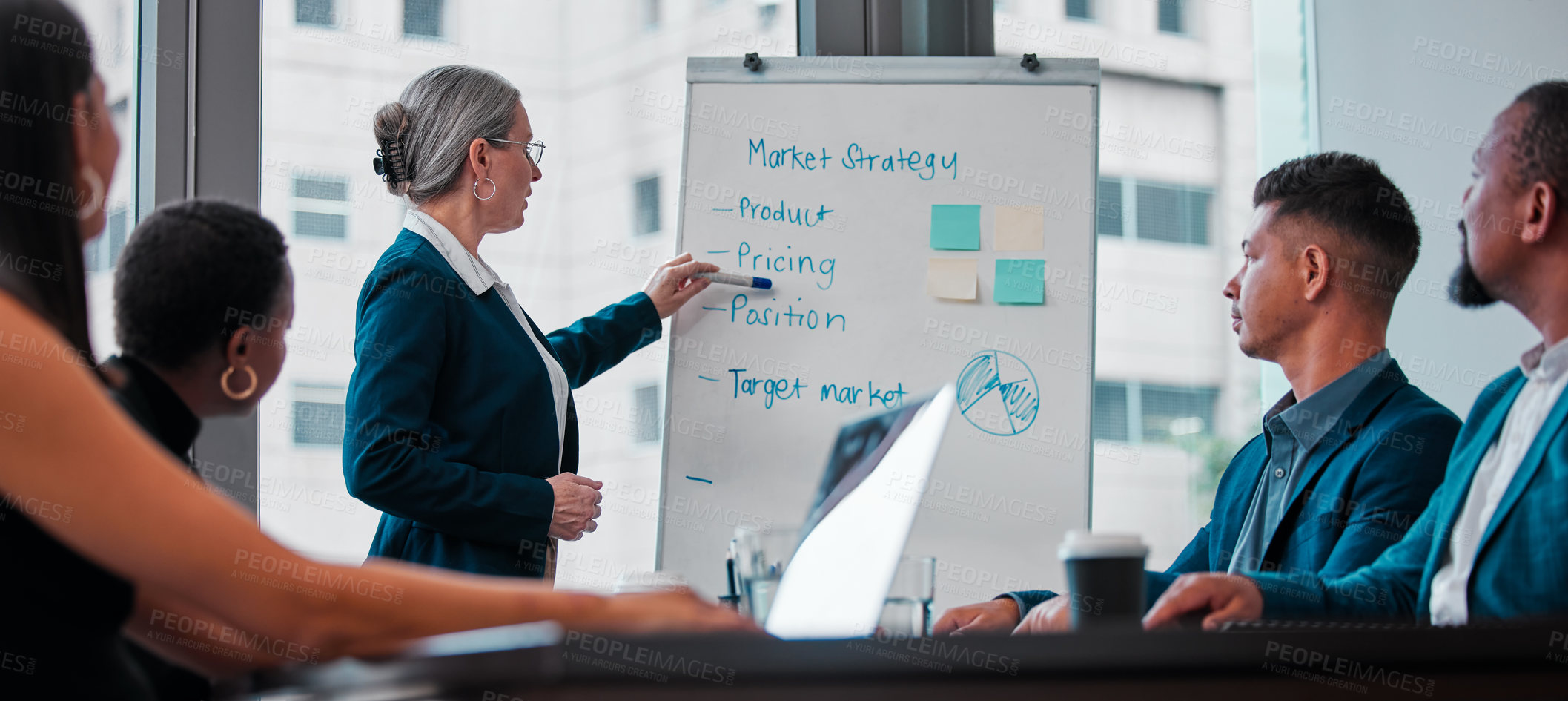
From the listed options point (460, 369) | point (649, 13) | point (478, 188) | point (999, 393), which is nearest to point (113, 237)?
point (478, 188)

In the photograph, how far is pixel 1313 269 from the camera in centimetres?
154

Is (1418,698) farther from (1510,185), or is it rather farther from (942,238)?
(942,238)

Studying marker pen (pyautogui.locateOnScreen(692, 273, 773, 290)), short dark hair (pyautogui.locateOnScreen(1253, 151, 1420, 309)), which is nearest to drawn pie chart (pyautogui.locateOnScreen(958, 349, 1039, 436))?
marker pen (pyautogui.locateOnScreen(692, 273, 773, 290))

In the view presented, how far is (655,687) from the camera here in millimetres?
545

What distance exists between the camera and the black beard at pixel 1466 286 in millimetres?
1150

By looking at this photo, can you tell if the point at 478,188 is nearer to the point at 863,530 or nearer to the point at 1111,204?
the point at 863,530

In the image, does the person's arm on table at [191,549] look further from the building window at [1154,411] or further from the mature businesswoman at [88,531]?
the building window at [1154,411]

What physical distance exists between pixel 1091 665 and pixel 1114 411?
87.4 inches

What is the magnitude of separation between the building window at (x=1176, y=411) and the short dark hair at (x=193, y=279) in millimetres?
2230

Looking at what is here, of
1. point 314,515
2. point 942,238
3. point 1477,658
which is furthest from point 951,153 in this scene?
point 1477,658

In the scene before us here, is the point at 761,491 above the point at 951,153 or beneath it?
beneath

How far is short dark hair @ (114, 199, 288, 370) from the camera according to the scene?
34.0 inches

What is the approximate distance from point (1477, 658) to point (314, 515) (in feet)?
6.92

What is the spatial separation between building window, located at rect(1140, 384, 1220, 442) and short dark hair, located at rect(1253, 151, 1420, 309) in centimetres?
119
